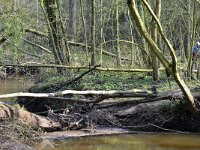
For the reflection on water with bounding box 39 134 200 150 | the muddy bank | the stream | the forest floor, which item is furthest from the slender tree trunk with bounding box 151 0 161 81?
the reflection on water with bounding box 39 134 200 150

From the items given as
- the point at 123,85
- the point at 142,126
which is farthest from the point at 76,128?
the point at 123,85

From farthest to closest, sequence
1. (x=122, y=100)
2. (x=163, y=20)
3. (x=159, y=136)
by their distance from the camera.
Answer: (x=163, y=20)
(x=122, y=100)
(x=159, y=136)

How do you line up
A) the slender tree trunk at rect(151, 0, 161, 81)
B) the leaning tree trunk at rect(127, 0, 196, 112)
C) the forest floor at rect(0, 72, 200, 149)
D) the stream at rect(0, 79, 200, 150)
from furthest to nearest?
the slender tree trunk at rect(151, 0, 161, 81), the forest floor at rect(0, 72, 200, 149), the stream at rect(0, 79, 200, 150), the leaning tree trunk at rect(127, 0, 196, 112)

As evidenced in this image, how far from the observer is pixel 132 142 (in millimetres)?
10500

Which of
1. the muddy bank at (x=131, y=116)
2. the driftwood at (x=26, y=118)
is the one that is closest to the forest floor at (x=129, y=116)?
the muddy bank at (x=131, y=116)

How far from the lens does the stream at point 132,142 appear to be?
994 cm

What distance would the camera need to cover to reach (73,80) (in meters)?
14.5

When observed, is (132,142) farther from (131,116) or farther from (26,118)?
(26,118)

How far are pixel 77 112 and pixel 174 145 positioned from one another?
324 cm

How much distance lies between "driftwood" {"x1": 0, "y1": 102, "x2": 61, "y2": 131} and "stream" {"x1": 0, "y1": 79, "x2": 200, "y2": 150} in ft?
2.26

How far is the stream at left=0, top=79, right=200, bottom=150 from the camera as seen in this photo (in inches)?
391

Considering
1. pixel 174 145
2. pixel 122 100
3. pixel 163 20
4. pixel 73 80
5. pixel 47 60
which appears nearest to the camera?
pixel 174 145

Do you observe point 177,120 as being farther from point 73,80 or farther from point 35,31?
point 35,31

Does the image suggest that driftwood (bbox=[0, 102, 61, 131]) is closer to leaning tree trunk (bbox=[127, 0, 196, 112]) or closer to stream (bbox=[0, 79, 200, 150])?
stream (bbox=[0, 79, 200, 150])
